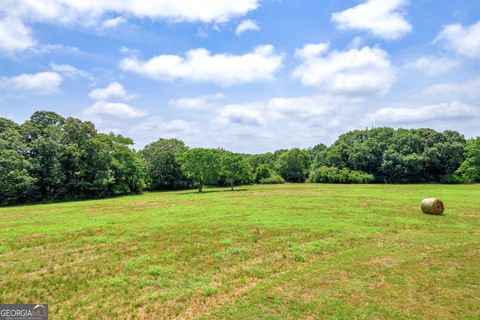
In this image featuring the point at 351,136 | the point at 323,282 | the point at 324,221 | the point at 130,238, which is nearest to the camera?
the point at 323,282

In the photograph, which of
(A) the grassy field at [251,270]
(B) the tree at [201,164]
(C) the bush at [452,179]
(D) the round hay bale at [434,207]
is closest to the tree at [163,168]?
(B) the tree at [201,164]

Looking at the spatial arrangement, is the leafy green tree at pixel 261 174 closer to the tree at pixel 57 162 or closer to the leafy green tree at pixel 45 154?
the tree at pixel 57 162

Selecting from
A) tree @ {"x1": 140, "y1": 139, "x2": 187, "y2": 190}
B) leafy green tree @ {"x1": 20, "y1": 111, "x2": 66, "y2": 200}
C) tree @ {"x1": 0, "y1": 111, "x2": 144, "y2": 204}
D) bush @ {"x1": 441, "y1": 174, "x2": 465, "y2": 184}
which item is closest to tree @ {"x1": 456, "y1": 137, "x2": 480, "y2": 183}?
bush @ {"x1": 441, "y1": 174, "x2": 465, "y2": 184}

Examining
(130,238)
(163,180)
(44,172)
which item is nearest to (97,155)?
(44,172)

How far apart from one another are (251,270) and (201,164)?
142ft

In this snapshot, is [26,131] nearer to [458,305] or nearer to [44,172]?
[44,172]

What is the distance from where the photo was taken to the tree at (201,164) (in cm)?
5097

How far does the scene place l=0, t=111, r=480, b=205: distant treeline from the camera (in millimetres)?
39469

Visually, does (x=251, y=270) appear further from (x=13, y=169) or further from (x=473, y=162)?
(x=473, y=162)

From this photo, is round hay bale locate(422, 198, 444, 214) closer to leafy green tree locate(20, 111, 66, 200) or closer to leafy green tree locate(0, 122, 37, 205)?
leafy green tree locate(0, 122, 37, 205)

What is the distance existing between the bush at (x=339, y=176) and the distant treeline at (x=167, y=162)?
236mm

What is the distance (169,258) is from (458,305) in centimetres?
871

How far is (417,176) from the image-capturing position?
63.7m

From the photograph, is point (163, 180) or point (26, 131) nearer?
point (26, 131)
